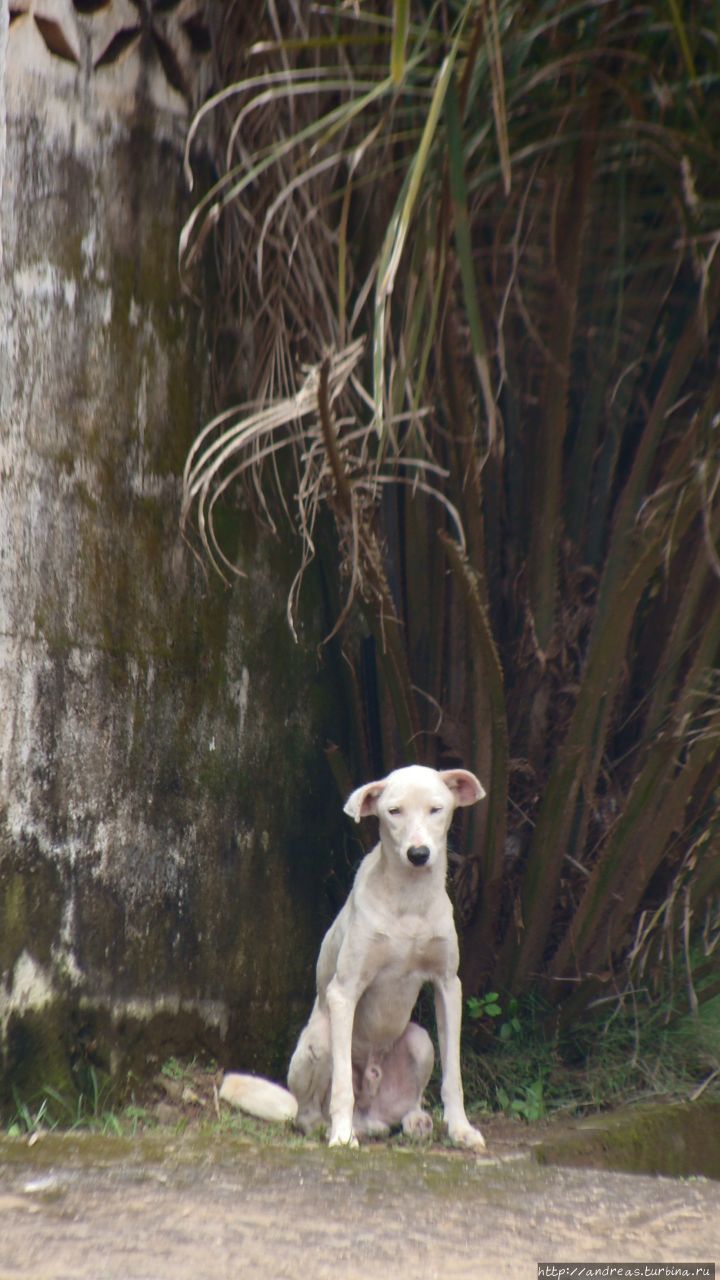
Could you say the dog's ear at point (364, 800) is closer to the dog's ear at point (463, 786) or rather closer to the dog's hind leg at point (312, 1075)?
the dog's ear at point (463, 786)

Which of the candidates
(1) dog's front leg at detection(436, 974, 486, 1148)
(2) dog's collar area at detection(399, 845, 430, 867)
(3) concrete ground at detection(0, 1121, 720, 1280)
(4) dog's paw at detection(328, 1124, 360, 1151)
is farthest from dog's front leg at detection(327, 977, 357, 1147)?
(2) dog's collar area at detection(399, 845, 430, 867)

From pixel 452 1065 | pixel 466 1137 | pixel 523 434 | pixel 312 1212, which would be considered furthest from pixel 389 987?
pixel 523 434

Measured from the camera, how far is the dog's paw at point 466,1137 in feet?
11.7

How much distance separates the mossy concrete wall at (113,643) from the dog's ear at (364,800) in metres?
0.56

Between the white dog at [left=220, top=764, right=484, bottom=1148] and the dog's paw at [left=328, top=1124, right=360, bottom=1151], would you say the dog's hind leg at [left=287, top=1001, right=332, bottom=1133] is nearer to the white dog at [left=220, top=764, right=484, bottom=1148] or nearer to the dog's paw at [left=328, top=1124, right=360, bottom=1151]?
the white dog at [left=220, top=764, right=484, bottom=1148]

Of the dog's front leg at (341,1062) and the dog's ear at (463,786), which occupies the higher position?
the dog's ear at (463,786)

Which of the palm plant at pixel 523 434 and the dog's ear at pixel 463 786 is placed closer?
the palm plant at pixel 523 434

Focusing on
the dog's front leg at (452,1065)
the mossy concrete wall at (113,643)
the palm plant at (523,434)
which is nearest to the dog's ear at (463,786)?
the palm plant at (523,434)

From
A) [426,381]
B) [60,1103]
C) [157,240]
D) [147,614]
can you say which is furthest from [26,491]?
[60,1103]

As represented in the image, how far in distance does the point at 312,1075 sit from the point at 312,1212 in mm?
1141

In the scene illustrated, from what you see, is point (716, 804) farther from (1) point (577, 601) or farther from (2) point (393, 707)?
(2) point (393, 707)

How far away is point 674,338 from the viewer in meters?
4.21

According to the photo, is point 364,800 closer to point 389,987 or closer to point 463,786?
point 463,786

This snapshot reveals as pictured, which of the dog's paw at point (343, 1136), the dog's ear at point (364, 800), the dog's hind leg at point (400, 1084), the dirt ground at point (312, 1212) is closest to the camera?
the dirt ground at point (312, 1212)
